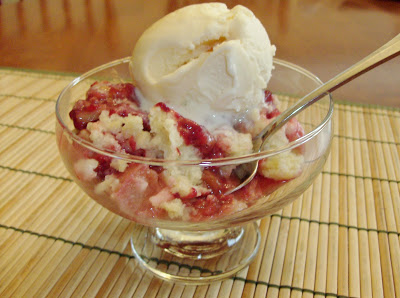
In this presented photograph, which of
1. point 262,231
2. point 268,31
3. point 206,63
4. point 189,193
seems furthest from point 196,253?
point 268,31

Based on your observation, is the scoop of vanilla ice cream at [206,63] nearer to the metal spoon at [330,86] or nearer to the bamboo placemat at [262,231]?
the metal spoon at [330,86]

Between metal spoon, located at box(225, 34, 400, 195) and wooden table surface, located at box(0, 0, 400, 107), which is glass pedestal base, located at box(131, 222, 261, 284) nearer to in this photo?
metal spoon, located at box(225, 34, 400, 195)

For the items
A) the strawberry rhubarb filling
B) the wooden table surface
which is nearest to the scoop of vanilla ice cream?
the strawberry rhubarb filling

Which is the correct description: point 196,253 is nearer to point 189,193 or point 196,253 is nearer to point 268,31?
point 189,193

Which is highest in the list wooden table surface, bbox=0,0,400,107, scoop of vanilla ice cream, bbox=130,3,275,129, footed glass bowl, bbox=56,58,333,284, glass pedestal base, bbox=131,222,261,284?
scoop of vanilla ice cream, bbox=130,3,275,129

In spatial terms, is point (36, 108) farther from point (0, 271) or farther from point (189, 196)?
point (189, 196)
